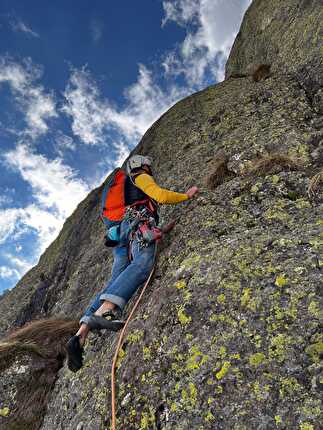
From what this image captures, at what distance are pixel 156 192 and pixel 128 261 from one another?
5.99 feet

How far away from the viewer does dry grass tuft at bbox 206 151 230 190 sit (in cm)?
967

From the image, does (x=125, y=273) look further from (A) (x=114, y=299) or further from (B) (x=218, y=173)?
(B) (x=218, y=173)

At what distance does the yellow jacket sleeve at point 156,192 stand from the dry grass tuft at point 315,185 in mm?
2770

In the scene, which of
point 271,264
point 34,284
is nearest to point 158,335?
point 271,264

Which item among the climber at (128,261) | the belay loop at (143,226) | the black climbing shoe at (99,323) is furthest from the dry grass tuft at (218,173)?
the black climbing shoe at (99,323)

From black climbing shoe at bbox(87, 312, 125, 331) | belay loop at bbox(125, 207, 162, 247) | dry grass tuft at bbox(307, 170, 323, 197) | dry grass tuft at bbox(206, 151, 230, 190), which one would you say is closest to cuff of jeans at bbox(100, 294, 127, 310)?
black climbing shoe at bbox(87, 312, 125, 331)

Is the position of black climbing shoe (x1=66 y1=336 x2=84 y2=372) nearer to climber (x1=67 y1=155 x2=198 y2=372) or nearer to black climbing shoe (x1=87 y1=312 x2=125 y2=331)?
climber (x1=67 y1=155 x2=198 y2=372)

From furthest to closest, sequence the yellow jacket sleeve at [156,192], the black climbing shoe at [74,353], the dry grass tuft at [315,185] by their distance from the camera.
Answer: the yellow jacket sleeve at [156,192]
the dry grass tuft at [315,185]
the black climbing shoe at [74,353]

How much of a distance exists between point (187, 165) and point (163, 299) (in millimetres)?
7069

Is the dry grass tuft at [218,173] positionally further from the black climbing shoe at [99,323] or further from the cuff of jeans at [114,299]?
the black climbing shoe at [99,323]

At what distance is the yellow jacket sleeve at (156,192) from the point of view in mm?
7676

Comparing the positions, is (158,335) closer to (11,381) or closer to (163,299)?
(163,299)

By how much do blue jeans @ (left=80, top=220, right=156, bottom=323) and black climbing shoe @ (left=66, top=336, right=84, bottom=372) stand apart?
0.39 metres

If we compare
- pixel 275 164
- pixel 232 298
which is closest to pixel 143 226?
pixel 232 298
